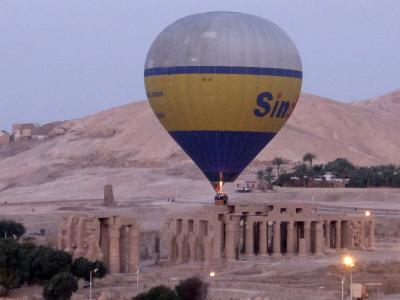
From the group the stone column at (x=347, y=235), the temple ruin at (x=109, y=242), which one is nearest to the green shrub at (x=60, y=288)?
the temple ruin at (x=109, y=242)

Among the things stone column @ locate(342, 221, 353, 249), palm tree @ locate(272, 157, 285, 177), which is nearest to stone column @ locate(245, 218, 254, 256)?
stone column @ locate(342, 221, 353, 249)

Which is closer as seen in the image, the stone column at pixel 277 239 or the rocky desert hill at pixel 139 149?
the stone column at pixel 277 239

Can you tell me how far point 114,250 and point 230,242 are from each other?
4.54 m

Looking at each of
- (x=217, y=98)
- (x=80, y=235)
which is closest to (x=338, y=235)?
(x=217, y=98)

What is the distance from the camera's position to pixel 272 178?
93.8m

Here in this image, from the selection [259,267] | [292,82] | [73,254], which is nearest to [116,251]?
[73,254]

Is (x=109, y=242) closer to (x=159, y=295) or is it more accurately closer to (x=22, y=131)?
(x=159, y=295)

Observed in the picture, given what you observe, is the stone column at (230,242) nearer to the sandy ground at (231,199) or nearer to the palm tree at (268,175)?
the sandy ground at (231,199)

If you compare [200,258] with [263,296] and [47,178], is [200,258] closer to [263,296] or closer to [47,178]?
[263,296]

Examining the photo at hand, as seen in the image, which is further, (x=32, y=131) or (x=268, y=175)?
(x=32, y=131)

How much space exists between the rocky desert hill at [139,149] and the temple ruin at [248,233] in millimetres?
39525

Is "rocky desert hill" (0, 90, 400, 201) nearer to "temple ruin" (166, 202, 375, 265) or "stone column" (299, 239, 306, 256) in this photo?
"temple ruin" (166, 202, 375, 265)

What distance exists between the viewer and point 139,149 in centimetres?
12006

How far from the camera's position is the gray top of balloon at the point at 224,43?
5097cm
